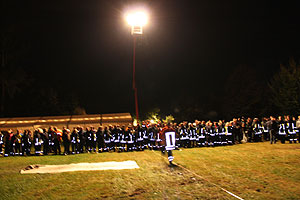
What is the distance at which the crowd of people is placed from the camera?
19359 mm

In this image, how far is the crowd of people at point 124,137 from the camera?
19359mm

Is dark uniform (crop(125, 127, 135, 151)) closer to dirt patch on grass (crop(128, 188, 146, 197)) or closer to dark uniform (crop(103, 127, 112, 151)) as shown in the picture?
dark uniform (crop(103, 127, 112, 151))

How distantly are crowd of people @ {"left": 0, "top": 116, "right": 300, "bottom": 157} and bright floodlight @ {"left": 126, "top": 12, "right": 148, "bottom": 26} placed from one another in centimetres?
909

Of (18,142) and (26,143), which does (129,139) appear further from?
(18,142)

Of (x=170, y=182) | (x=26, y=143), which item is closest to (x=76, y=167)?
(x=170, y=182)

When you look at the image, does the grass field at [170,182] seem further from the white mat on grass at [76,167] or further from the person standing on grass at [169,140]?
the person standing on grass at [169,140]

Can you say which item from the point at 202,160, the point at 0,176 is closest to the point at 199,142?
the point at 202,160

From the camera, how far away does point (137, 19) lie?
23.7 meters

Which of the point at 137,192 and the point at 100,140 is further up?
the point at 100,140

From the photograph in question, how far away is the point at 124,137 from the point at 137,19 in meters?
10.7

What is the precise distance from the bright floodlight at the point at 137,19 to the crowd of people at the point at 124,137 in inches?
358

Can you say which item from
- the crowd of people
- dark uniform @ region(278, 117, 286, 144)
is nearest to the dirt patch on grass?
the crowd of people

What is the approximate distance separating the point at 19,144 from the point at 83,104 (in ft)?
100

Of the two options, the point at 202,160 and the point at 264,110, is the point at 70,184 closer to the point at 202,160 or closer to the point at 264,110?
the point at 202,160
